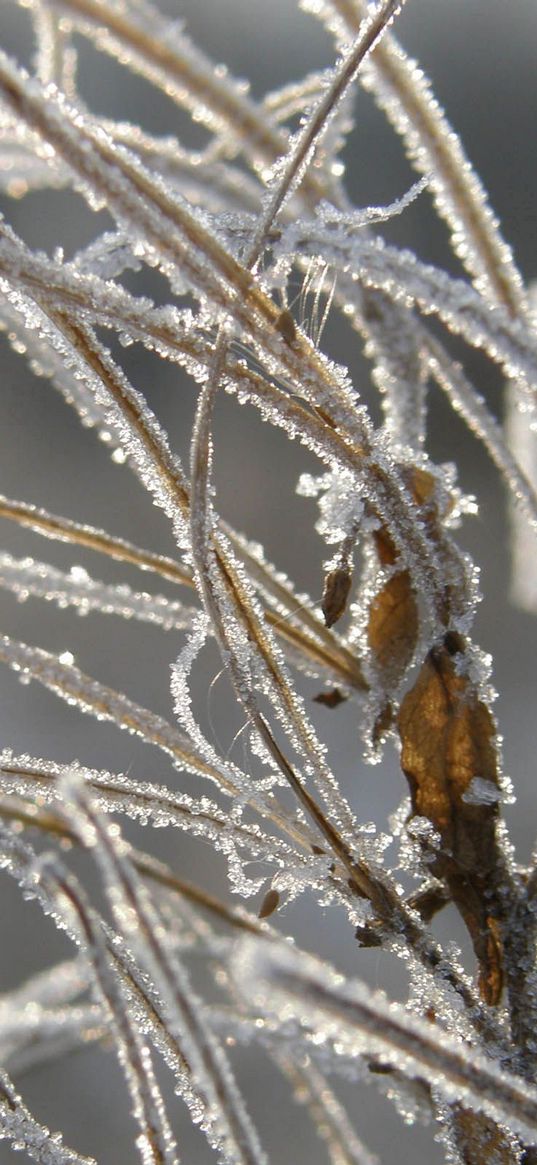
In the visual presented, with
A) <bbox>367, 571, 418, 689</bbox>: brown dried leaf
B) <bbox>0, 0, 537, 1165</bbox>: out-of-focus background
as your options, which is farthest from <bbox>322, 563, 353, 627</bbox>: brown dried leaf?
<bbox>0, 0, 537, 1165</bbox>: out-of-focus background

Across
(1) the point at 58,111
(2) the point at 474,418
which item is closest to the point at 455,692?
(2) the point at 474,418

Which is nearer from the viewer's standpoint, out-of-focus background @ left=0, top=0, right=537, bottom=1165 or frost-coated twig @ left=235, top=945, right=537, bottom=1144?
frost-coated twig @ left=235, top=945, right=537, bottom=1144

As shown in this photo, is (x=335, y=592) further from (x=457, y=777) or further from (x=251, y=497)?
(x=251, y=497)

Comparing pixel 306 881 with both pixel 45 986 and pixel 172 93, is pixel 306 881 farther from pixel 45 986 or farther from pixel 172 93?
pixel 172 93

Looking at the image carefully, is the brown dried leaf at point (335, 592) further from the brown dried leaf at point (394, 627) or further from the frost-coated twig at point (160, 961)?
the frost-coated twig at point (160, 961)

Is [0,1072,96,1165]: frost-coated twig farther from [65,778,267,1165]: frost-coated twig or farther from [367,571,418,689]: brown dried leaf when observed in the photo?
[367,571,418,689]: brown dried leaf

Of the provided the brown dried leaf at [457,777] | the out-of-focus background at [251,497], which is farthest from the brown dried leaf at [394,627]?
the out-of-focus background at [251,497]

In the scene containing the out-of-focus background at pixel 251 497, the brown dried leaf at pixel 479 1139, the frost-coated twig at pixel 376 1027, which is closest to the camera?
the frost-coated twig at pixel 376 1027
